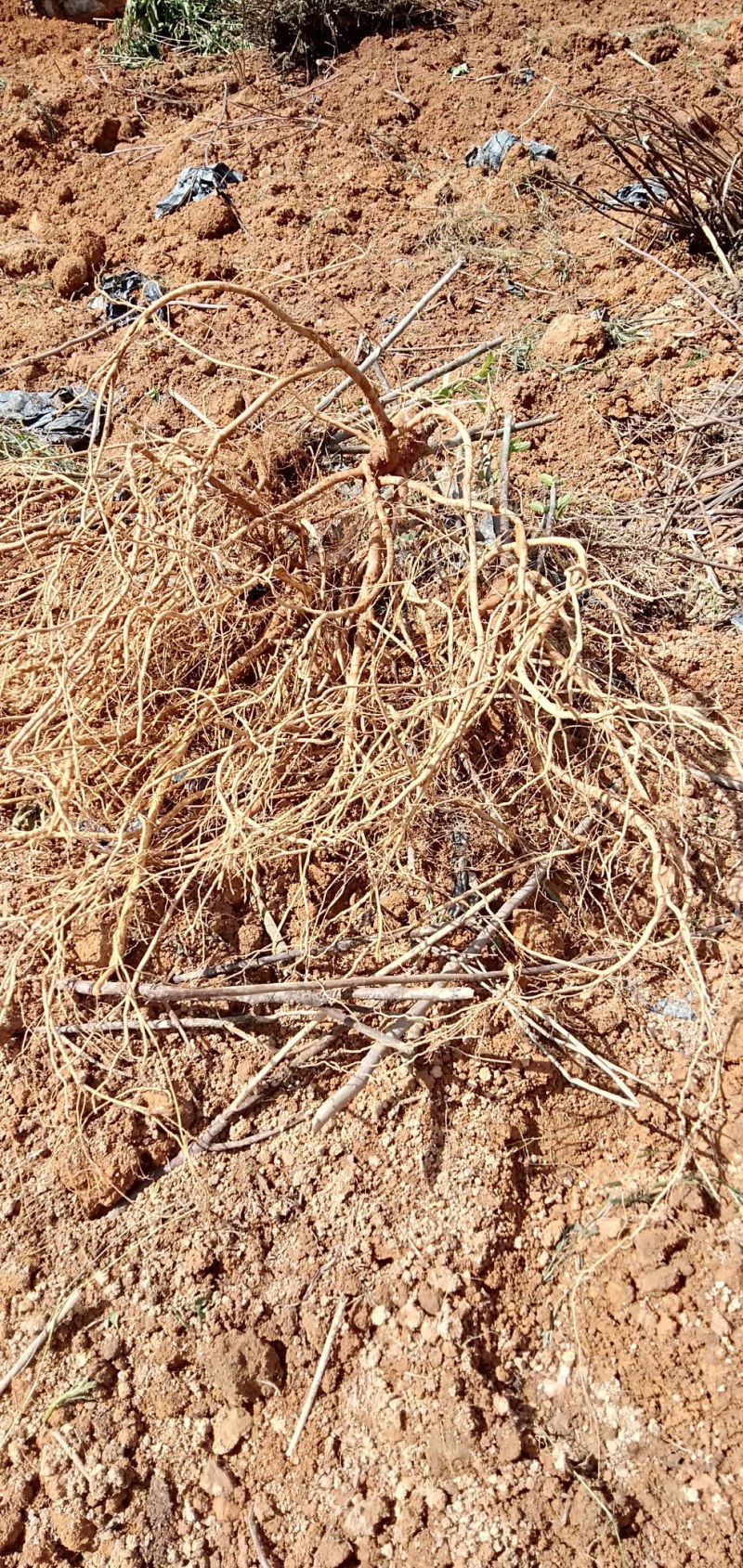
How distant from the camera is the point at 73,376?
7.73 feet

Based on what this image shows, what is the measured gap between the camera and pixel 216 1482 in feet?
3.59

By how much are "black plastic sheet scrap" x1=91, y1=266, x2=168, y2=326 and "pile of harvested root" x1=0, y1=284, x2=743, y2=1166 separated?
40.7 inches

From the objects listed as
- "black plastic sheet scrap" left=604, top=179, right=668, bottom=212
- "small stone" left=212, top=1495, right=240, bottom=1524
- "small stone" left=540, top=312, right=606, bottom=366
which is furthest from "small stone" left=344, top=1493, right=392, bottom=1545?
"black plastic sheet scrap" left=604, top=179, right=668, bottom=212

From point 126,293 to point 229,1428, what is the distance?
8.29 ft

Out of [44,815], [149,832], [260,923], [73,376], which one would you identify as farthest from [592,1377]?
[73,376]

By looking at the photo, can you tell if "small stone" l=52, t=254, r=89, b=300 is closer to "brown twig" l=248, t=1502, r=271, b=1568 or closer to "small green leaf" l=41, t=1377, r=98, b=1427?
"small green leaf" l=41, t=1377, r=98, b=1427

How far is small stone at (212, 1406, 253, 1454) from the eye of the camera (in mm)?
1114

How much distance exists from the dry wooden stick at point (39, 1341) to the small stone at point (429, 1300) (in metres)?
0.44

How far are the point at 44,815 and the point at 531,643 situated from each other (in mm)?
836

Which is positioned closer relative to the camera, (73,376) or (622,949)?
(622,949)

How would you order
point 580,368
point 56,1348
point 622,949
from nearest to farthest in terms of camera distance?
point 56,1348
point 622,949
point 580,368

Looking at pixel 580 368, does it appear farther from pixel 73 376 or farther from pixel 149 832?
pixel 149 832

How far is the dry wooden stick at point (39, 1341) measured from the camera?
3.77 feet

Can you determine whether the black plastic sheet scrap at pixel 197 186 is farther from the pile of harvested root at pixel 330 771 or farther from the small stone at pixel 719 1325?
the small stone at pixel 719 1325
